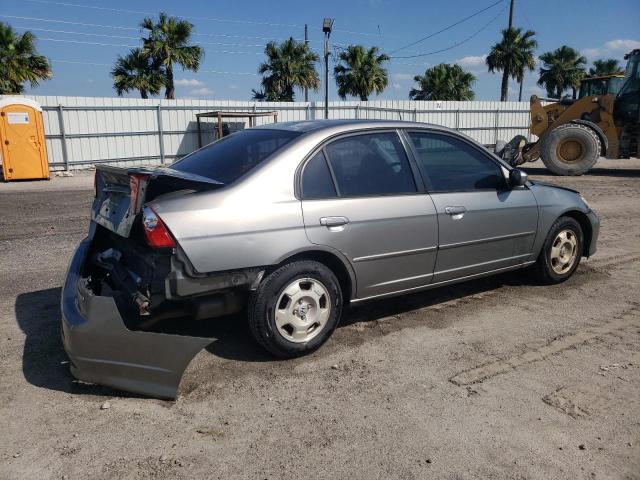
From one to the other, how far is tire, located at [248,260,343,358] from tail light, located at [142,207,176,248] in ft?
2.02

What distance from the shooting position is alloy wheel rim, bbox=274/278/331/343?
10.9 feet

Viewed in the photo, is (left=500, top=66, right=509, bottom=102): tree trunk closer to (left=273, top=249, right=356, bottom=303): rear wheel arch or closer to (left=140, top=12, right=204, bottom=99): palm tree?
(left=140, top=12, right=204, bottom=99): palm tree

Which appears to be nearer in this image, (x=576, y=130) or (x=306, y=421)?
(x=306, y=421)

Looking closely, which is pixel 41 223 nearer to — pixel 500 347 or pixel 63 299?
pixel 63 299

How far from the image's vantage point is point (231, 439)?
8.55 feet

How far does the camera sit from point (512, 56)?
Answer: 3581cm

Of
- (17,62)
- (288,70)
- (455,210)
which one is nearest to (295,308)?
(455,210)

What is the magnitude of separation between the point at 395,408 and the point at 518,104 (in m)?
25.1

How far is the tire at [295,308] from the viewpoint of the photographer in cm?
324

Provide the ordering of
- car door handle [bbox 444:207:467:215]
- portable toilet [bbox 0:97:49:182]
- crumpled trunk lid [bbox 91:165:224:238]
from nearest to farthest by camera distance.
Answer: crumpled trunk lid [bbox 91:165:224:238], car door handle [bbox 444:207:467:215], portable toilet [bbox 0:97:49:182]

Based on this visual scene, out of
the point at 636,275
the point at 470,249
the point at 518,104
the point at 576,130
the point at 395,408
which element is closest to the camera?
the point at 395,408

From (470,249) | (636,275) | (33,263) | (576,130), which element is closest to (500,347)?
(470,249)

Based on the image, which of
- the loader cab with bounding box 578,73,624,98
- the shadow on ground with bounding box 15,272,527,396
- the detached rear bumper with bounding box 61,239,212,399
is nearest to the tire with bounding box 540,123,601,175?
the loader cab with bounding box 578,73,624,98

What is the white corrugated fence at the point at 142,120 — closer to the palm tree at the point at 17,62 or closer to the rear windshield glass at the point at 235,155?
the palm tree at the point at 17,62
